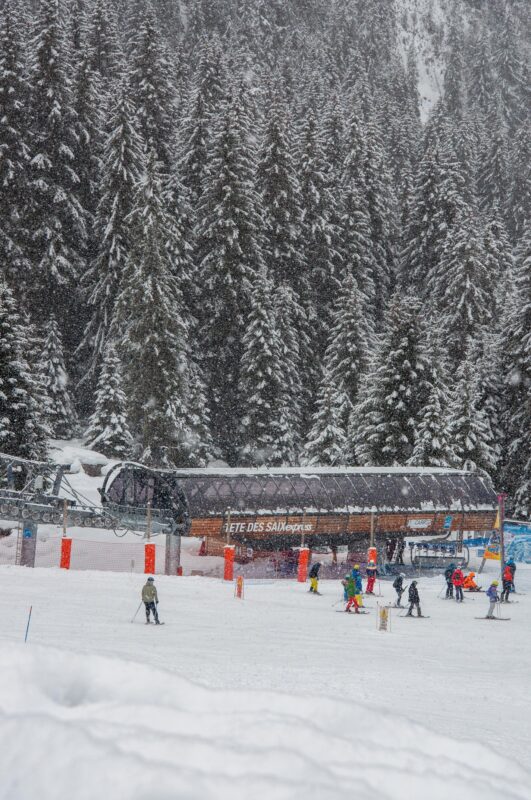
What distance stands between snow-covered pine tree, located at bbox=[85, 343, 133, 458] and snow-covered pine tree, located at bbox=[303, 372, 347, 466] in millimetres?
11440

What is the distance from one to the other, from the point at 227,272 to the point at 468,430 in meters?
21.4

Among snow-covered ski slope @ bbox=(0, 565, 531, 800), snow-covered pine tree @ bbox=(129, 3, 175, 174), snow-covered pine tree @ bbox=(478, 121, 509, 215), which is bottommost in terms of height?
snow-covered ski slope @ bbox=(0, 565, 531, 800)

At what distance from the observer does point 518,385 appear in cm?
5128

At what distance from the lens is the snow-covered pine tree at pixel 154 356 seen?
49688 millimetres

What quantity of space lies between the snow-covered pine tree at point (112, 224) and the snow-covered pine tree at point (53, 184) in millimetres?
1830

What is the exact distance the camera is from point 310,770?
223 inches

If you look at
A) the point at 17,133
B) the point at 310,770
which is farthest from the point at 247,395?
the point at 310,770

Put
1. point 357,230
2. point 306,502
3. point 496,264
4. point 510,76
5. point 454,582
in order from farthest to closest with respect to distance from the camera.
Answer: point 510,76, point 357,230, point 496,264, point 306,502, point 454,582

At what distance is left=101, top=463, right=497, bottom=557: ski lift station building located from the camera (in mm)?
36000

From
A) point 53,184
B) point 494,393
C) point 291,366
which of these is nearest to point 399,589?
point 494,393

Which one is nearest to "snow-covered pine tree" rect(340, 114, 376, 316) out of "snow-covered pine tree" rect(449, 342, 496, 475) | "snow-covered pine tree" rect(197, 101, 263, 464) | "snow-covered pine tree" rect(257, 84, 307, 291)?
"snow-covered pine tree" rect(257, 84, 307, 291)

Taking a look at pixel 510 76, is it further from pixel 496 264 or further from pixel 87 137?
pixel 87 137

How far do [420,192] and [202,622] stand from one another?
60208 mm

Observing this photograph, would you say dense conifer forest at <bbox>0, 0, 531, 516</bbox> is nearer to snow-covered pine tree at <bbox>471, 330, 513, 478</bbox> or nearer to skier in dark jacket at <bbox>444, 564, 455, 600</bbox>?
snow-covered pine tree at <bbox>471, 330, 513, 478</bbox>
